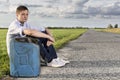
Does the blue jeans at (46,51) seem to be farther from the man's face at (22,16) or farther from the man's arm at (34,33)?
the man's face at (22,16)

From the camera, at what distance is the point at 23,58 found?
666 cm

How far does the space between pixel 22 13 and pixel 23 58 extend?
908mm

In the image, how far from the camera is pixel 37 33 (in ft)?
22.5

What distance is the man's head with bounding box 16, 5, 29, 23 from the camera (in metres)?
6.96

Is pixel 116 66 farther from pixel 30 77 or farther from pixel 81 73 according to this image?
pixel 30 77

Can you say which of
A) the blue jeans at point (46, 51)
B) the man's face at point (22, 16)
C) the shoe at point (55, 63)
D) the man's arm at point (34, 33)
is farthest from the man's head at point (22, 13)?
the shoe at point (55, 63)

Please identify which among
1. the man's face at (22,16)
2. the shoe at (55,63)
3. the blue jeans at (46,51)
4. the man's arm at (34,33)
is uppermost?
the man's face at (22,16)

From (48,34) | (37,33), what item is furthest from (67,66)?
(37,33)

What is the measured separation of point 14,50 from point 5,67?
96 centimetres

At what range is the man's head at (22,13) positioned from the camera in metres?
6.96

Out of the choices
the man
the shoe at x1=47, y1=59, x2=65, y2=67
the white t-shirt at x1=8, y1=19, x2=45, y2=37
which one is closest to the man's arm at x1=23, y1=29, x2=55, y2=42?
the man

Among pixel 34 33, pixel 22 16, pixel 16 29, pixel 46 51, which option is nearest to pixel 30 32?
pixel 34 33

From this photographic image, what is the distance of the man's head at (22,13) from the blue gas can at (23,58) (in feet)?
2.06

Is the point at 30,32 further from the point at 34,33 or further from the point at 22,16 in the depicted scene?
the point at 22,16
